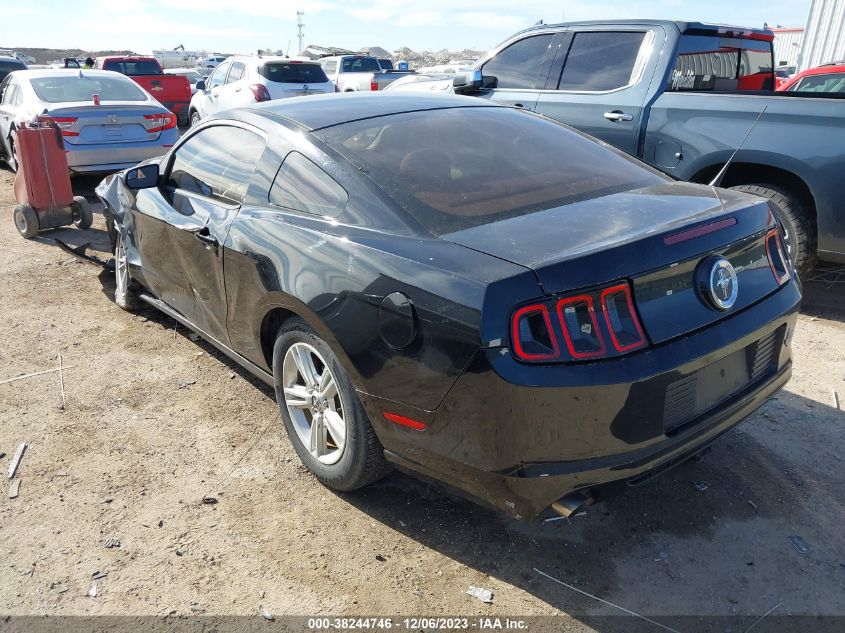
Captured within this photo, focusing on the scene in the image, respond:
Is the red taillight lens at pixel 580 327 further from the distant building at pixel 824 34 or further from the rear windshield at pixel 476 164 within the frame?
the distant building at pixel 824 34

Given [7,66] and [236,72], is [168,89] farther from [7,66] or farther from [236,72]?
[236,72]

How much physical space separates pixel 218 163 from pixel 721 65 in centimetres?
442

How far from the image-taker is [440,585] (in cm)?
252

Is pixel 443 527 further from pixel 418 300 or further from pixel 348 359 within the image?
pixel 418 300

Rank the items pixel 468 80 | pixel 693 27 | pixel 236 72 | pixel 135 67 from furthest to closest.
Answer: pixel 135 67 → pixel 236 72 → pixel 468 80 → pixel 693 27

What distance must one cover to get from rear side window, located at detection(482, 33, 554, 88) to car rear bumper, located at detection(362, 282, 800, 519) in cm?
457

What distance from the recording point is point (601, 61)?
5863 millimetres

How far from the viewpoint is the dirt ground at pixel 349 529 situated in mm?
2461

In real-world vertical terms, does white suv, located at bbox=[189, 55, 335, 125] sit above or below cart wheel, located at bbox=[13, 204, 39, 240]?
above

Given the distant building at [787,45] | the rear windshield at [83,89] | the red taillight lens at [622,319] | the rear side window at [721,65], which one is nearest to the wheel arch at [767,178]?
the rear side window at [721,65]

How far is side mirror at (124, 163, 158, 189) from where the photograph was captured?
393 cm

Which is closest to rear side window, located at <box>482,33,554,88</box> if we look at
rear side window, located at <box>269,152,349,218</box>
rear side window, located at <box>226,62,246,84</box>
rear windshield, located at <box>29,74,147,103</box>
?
rear side window, located at <box>269,152,349,218</box>

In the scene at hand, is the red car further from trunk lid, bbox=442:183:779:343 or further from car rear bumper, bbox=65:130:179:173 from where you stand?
car rear bumper, bbox=65:130:179:173

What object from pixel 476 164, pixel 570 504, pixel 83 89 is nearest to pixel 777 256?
pixel 476 164
